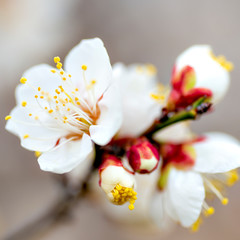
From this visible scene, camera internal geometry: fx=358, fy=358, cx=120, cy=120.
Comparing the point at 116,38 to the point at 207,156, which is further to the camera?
the point at 116,38

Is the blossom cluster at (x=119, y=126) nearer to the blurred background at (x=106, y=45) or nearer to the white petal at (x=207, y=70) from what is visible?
the white petal at (x=207, y=70)

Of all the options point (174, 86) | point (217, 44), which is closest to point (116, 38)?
point (217, 44)

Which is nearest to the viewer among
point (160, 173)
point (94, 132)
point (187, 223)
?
point (94, 132)

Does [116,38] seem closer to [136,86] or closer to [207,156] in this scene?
[136,86]

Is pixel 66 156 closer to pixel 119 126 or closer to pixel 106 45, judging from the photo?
pixel 119 126

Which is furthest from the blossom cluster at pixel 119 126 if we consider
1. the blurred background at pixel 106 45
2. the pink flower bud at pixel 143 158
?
Result: the blurred background at pixel 106 45

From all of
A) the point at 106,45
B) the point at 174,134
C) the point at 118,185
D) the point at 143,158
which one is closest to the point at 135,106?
the point at 174,134

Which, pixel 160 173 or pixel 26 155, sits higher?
pixel 160 173
